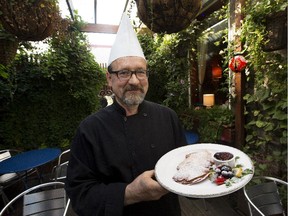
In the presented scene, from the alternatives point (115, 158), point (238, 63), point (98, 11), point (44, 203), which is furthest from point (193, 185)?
point (98, 11)

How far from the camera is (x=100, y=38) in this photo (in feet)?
22.6

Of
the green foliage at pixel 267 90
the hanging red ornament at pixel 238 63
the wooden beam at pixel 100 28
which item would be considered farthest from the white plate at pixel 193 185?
the wooden beam at pixel 100 28

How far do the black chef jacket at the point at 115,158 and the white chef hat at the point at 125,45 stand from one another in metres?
0.32

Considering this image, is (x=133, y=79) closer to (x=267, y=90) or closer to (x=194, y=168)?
(x=194, y=168)

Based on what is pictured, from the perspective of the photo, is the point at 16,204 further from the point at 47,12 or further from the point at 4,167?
the point at 47,12

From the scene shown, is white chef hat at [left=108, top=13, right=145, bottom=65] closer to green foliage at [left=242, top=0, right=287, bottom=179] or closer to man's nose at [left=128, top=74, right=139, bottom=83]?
man's nose at [left=128, top=74, right=139, bottom=83]

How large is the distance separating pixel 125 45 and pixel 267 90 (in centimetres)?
173

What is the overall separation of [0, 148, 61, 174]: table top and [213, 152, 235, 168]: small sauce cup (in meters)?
2.36

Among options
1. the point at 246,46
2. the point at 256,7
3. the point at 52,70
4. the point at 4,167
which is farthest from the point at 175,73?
the point at 4,167

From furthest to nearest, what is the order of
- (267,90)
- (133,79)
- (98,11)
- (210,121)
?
(98,11)
(210,121)
(267,90)
(133,79)

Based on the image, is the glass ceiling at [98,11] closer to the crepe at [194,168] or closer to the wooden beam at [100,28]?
the wooden beam at [100,28]

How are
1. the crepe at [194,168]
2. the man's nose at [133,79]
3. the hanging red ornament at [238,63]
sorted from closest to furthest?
the crepe at [194,168] → the man's nose at [133,79] → the hanging red ornament at [238,63]

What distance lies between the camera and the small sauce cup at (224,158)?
0.96m

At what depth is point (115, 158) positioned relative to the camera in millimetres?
1087
